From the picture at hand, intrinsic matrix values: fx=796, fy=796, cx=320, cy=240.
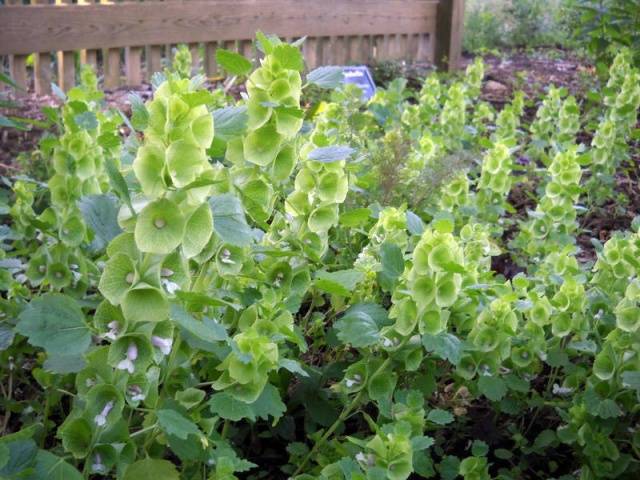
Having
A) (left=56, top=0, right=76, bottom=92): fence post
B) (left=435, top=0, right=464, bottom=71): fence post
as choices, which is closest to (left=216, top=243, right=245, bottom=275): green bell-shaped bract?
(left=56, top=0, right=76, bottom=92): fence post

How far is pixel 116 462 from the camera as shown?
117 centimetres

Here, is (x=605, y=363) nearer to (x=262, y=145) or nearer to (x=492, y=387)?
(x=492, y=387)

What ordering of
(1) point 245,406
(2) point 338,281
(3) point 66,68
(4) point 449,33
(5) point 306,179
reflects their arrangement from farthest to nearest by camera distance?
1. (4) point 449,33
2. (3) point 66,68
3. (5) point 306,179
4. (2) point 338,281
5. (1) point 245,406

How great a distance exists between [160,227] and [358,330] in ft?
1.71

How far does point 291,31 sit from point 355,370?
5037mm

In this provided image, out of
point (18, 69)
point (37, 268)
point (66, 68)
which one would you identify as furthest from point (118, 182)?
point (66, 68)

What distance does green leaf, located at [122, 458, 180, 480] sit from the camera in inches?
45.8

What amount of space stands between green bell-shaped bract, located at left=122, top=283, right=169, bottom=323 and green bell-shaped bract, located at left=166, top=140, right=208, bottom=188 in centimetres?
15

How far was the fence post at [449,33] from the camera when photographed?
6969mm

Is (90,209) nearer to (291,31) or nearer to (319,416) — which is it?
(319,416)

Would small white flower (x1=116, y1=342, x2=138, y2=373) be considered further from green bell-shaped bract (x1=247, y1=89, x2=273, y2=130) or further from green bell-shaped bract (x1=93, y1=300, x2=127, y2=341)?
green bell-shaped bract (x1=247, y1=89, x2=273, y2=130)

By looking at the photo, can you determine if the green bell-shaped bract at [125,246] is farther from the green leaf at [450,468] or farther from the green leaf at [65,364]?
the green leaf at [450,468]

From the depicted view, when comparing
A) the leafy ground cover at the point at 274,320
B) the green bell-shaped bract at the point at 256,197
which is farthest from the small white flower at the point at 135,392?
the green bell-shaped bract at the point at 256,197

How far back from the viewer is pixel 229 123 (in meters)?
1.10
